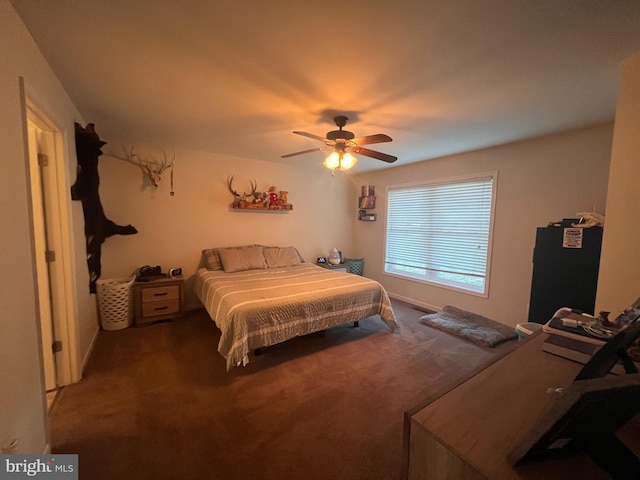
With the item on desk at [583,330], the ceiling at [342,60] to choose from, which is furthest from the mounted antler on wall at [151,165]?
the item on desk at [583,330]

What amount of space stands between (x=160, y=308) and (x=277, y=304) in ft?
6.08

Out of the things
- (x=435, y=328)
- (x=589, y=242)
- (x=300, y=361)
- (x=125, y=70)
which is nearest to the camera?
(x=125, y=70)

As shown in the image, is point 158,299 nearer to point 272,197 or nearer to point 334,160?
point 272,197

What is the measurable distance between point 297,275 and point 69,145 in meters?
2.56

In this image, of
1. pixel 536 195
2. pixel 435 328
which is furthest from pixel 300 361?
pixel 536 195

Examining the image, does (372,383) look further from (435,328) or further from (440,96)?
(440,96)

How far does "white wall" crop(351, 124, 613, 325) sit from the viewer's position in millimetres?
2602

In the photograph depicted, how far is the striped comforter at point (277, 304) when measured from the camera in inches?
87.3

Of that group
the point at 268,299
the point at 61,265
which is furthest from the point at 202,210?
the point at 268,299

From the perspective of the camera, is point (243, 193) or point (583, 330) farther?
point (243, 193)

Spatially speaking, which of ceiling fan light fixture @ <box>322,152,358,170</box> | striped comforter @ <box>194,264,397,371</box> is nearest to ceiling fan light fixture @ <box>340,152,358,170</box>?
ceiling fan light fixture @ <box>322,152,358,170</box>

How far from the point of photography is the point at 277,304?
2.41 m

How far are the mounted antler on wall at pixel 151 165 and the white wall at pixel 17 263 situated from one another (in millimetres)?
1937

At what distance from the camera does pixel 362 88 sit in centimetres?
195
